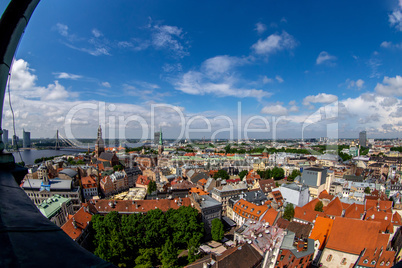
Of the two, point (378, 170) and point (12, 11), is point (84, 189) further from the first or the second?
point (378, 170)

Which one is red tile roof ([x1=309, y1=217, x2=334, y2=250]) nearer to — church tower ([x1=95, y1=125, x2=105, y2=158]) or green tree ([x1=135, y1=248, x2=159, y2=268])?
green tree ([x1=135, y1=248, x2=159, y2=268])

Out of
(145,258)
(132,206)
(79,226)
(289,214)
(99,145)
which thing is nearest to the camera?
(145,258)

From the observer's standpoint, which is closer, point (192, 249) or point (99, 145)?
point (192, 249)

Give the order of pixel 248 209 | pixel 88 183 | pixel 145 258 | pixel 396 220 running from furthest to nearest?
pixel 88 183 < pixel 248 209 < pixel 396 220 < pixel 145 258

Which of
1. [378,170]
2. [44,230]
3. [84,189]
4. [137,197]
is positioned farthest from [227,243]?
[378,170]

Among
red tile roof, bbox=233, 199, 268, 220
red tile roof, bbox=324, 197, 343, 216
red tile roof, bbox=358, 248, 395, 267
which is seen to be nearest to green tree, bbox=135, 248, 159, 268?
red tile roof, bbox=233, 199, 268, 220

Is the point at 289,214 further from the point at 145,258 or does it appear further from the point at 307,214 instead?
the point at 145,258

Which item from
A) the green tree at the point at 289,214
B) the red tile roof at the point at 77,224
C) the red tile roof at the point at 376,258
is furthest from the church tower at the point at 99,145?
the red tile roof at the point at 376,258

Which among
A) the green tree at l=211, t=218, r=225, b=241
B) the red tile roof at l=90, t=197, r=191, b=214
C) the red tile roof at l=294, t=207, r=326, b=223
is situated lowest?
the green tree at l=211, t=218, r=225, b=241

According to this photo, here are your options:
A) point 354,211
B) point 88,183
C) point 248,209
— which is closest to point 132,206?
point 248,209
